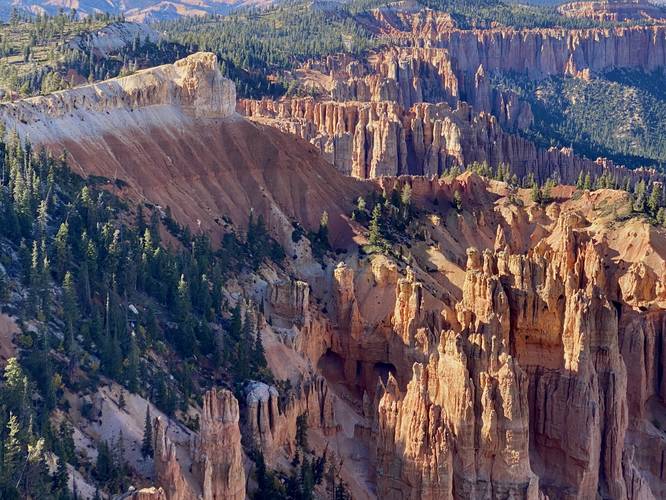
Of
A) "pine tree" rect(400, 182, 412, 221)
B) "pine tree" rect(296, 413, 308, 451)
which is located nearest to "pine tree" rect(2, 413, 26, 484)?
A: "pine tree" rect(296, 413, 308, 451)

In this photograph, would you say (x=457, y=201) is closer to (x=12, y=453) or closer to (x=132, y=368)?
(x=132, y=368)

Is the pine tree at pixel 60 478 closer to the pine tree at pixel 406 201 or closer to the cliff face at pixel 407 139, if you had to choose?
the pine tree at pixel 406 201

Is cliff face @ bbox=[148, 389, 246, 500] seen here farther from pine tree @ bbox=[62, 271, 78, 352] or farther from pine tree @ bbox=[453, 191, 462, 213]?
pine tree @ bbox=[453, 191, 462, 213]

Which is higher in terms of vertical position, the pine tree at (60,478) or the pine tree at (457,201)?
the pine tree at (60,478)

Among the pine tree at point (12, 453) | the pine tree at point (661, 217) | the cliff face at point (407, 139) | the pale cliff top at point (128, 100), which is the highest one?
the pale cliff top at point (128, 100)

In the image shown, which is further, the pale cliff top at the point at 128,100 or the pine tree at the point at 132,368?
the pale cliff top at the point at 128,100

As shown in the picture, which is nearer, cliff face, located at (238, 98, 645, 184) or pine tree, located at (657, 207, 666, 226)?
pine tree, located at (657, 207, 666, 226)

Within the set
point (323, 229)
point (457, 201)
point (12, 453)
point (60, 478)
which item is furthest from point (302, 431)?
point (457, 201)

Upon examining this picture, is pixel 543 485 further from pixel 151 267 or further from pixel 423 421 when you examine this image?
pixel 151 267

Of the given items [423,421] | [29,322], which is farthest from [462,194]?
[29,322]

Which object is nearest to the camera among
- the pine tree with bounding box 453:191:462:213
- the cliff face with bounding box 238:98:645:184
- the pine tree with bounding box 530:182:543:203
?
the pine tree with bounding box 453:191:462:213

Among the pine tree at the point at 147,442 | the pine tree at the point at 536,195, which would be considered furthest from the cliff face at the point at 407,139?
the pine tree at the point at 147,442
